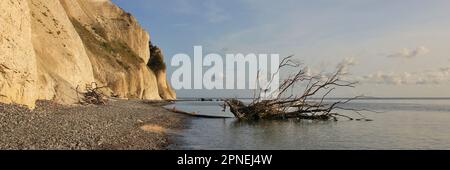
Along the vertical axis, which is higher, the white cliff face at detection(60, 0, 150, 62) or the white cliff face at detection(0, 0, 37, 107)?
the white cliff face at detection(60, 0, 150, 62)

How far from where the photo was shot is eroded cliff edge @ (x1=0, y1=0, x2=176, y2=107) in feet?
60.4

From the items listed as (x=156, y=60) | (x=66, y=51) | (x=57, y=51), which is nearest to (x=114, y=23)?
(x=156, y=60)

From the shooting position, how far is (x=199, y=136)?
74.9 feet

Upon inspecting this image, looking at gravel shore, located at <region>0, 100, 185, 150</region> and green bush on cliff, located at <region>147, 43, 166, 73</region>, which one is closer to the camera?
gravel shore, located at <region>0, 100, 185, 150</region>

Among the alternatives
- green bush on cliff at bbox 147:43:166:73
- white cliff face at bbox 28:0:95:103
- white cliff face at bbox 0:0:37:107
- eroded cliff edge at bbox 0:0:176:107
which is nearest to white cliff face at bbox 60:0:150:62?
eroded cliff edge at bbox 0:0:176:107

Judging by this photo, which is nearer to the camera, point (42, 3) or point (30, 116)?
point (30, 116)

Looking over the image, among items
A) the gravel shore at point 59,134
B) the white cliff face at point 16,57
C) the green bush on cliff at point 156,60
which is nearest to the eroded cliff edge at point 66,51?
the white cliff face at point 16,57

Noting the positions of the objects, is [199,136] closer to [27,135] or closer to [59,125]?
[59,125]

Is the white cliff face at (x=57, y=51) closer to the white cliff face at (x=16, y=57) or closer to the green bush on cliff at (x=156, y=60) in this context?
the white cliff face at (x=16, y=57)

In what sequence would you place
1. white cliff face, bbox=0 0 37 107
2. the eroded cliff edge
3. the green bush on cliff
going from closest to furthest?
1. white cliff face, bbox=0 0 37 107
2. the eroded cliff edge
3. the green bush on cliff

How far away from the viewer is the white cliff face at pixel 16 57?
695 inches

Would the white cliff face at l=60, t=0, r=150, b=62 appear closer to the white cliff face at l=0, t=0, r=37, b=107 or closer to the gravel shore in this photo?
the white cliff face at l=0, t=0, r=37, b=107
